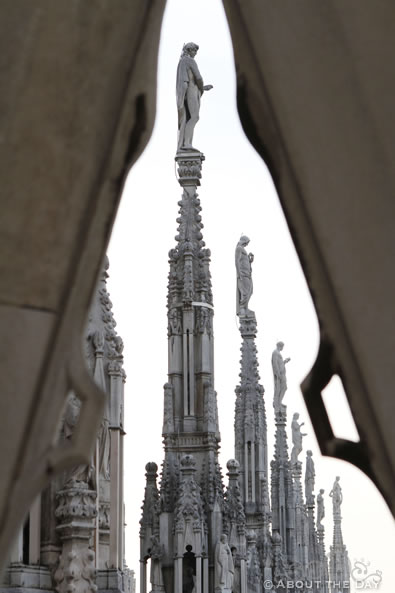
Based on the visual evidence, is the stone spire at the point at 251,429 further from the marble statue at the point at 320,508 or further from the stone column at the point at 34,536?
the marble statue at the point at 320,508

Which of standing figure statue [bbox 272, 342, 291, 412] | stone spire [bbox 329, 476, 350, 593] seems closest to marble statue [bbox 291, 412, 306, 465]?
standing figure statue [bbox 272, 342, 291, 412]

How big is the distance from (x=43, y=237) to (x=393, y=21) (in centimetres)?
61

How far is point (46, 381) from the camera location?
1.76 metres

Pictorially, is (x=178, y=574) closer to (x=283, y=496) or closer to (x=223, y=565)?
(x=223, y=565)

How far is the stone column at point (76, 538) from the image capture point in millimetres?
8242

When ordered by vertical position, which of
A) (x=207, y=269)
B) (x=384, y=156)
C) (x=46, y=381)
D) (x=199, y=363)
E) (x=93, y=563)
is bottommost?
(x=46, y=381)

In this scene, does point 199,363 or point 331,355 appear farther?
point 199,363

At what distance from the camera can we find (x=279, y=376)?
41969mm

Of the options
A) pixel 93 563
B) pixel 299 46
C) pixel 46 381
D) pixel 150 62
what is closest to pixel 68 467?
pixel 46 381

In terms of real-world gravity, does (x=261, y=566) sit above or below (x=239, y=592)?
above

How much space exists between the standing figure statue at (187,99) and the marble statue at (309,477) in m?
39.6

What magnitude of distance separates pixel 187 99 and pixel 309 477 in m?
42.9

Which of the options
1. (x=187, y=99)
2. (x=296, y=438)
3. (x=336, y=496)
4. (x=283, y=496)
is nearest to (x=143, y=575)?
(x=187, y=99)

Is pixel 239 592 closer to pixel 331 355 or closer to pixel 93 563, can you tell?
pixel 93 563
